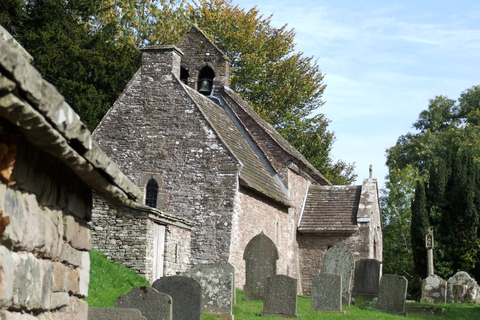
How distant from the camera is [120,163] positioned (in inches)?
858

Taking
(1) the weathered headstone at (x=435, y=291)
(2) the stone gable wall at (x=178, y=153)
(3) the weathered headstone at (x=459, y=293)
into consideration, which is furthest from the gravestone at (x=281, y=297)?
(3) the weathered headstone at (x=459, y=293)

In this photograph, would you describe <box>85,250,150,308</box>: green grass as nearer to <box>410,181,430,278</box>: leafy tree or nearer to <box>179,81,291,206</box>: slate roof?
<box>179,81,291,206</box>: slate roof

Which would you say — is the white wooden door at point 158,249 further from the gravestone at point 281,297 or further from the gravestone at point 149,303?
the gravestone at point 149,303

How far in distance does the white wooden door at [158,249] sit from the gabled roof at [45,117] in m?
11.9

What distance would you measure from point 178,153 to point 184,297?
10425 mm

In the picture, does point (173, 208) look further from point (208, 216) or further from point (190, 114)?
point (190, 114)

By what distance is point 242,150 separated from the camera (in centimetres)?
2442

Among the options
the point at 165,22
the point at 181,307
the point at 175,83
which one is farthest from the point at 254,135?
the point at 181,307

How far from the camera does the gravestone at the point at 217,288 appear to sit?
44.4 ft

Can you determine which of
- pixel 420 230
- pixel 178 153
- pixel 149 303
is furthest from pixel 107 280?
pixel 420 230

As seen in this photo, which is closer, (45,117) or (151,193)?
(45,117)

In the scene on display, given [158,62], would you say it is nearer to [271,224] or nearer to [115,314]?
[271,224]

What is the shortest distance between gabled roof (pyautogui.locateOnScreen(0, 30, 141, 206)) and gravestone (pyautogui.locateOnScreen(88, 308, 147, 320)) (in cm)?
386

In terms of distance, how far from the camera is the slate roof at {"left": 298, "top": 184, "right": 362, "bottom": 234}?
2686 cm
